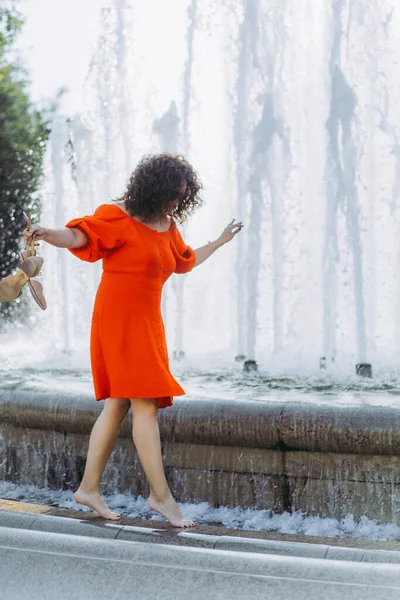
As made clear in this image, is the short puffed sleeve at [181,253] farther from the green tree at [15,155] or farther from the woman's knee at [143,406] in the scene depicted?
the green tree at [15,155]

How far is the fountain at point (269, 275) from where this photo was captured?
4.02 meters

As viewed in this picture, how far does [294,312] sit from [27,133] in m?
15.1

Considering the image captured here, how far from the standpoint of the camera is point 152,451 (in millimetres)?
3461

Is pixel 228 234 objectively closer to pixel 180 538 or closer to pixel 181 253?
pixel 181 253

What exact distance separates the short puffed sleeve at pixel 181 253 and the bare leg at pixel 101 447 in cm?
55

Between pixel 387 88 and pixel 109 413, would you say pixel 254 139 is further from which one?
pixel 109 413

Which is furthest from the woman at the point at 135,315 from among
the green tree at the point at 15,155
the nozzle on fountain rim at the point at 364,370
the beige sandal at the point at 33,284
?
the green tree at the point at 15,155

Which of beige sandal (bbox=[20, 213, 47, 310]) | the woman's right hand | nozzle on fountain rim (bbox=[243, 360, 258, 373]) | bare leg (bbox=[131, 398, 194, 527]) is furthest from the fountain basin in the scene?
nozzle on fountain rim (bbox=[243, 360, 258, 373])

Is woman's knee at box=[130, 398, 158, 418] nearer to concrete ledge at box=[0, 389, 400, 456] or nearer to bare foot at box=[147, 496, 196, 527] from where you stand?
bare foot at box=[147, 496, 196, 527]

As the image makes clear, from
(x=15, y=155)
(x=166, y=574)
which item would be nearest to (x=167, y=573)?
(x=166, y=574)

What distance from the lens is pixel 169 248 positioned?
3.55 meters

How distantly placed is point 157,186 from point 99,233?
0.27 metres

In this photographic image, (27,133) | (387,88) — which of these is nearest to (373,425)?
Result: (387,88)

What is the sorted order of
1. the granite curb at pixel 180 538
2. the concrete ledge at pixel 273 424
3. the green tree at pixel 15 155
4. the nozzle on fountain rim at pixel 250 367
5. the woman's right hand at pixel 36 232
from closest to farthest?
the granite curb at pixel 180 538, the woman's right hand at pixel 36 232, the concrete ledge at pixel 273 424, the nozzle on fountain rim at pixel 250 367, the green tree at pixel 15 155
